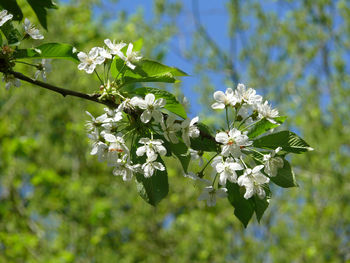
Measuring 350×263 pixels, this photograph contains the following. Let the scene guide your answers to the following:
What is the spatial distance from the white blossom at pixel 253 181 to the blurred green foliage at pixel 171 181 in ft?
15.7

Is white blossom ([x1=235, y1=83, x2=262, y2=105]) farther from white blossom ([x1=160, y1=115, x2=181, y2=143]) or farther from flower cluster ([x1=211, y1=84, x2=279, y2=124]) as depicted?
white blossom ([x1=160, y1=115, x2=181, y2=143])

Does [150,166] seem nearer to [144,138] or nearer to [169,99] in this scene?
[144,138]

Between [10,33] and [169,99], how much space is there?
0.60m

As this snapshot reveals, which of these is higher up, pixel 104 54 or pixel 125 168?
pixel 104 54

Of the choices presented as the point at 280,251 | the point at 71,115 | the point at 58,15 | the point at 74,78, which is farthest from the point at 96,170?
the point at 280,251

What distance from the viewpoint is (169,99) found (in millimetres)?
1330

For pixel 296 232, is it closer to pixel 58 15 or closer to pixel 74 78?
pixel 74 78

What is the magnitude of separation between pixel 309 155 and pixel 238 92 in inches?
231

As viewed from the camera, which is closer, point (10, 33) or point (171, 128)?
point (171, 128)

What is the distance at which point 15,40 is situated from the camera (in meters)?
1.40

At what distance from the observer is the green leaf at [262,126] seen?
4.76 ft

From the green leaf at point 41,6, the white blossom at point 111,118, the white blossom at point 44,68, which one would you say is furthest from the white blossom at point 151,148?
the green leaf at point 41,6

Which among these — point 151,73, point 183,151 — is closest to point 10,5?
point 151,73

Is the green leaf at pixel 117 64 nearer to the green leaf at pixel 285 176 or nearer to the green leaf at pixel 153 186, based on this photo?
the green leaf at pixel 153 186
